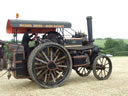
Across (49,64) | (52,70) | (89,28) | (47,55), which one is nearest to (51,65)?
(49,64)

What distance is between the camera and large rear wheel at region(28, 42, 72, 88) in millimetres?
6176

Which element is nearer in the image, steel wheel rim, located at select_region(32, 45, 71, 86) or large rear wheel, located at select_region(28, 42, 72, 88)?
large rear wheel, located at select_region(28, 42, 72, 88)

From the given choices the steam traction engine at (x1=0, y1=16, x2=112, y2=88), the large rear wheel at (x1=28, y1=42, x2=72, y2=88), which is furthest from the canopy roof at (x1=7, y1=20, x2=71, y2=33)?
the large rear wheel at (x1=28, y1=42, x2=72, y2=88)

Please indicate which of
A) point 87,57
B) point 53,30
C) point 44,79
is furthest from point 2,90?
point 87,57

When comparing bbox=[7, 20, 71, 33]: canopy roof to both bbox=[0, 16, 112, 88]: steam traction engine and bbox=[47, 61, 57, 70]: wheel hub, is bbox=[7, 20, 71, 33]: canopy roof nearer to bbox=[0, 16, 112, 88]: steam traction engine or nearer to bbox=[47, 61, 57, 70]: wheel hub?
bbox=[0, 16, 112, 88]: steam traction engine

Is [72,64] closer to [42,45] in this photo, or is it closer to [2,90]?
[42,45]

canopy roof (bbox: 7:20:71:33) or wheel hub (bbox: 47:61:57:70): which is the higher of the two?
canopy roof (bbox: 7:20:71:33)

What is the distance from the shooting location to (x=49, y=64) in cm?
640

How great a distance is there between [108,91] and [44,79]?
6.81 ft

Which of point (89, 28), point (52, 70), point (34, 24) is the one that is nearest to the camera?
point (34, 24)

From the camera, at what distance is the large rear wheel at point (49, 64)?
6.18m

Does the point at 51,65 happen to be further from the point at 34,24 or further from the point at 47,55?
the point at 34,24

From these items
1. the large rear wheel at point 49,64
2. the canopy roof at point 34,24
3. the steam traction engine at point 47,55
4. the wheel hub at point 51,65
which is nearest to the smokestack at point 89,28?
the steam traction engine at point 47,55

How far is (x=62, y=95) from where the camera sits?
5520 millimetres
